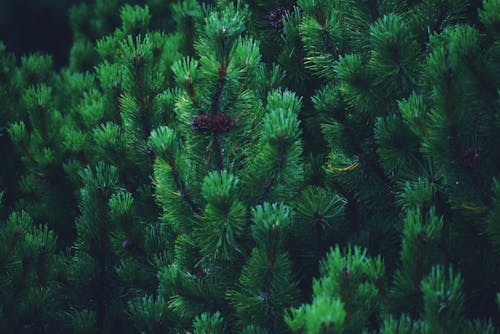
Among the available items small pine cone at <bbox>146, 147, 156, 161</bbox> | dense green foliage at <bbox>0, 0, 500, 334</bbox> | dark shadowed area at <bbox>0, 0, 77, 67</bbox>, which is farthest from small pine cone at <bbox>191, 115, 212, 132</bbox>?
dark shadowed area at <bbox>0, 0, 77, 67</bbox>

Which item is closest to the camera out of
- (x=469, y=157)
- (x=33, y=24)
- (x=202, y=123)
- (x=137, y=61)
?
(x=469, y=157)

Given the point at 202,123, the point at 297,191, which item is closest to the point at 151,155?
the point at 202,123

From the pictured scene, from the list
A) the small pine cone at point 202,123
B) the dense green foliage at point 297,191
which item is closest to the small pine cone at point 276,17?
the dense green foliage at point 297,191

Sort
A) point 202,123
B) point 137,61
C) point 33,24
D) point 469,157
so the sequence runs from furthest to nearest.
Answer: point 33,24
point 137,61
point 202,123
point 469,157

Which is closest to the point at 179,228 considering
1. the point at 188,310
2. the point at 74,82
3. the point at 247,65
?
the point at 188,310

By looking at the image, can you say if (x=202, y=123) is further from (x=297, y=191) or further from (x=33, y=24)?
(x=33, y=24)

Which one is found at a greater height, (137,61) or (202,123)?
(137,61)

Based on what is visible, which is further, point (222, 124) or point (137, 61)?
point (137, 61)
